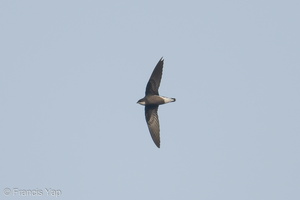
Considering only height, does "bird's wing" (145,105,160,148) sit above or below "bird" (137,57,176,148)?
below

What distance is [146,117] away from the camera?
2453 cm

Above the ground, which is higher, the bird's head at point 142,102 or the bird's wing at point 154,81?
the bird's wing at point 154,81

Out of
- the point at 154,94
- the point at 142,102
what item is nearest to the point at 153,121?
the point at 142,102

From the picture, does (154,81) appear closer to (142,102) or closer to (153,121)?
(142,102)

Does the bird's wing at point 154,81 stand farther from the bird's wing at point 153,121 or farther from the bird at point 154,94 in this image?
the bird's wing at point 153,121

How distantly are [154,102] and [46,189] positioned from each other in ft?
20.0

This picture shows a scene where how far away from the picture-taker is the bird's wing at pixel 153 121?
24.3 m

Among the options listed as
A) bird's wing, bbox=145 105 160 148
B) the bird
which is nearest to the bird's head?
the bird

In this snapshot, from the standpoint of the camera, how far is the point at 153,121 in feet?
80.4

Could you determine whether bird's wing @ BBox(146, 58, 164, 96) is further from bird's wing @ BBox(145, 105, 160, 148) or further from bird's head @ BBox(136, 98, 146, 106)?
bird's wing @ BBox(145, 105, 160, 148)

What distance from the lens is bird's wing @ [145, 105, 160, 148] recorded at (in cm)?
2434

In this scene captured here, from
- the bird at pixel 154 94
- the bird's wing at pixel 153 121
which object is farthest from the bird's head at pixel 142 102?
the bird's wing at pixel 153 121

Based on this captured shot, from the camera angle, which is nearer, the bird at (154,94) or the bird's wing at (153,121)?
the bird at (154,94)

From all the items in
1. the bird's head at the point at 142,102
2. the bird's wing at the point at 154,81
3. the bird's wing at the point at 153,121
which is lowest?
the bird's wing at the point at 153,121
